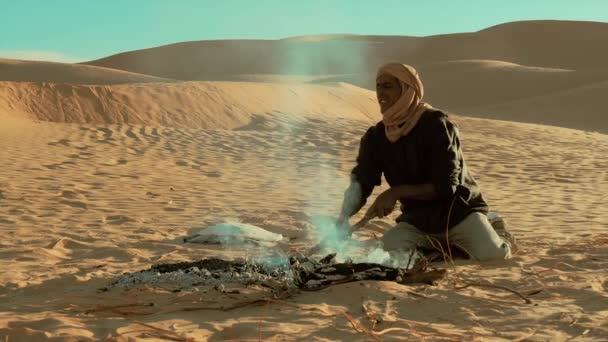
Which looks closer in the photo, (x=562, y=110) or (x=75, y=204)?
(x=75, y=204)

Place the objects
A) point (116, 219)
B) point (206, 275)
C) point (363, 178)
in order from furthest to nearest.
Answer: point (116, 219), point (363, 178), point (206, 275)

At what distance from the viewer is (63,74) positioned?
40.4 metres

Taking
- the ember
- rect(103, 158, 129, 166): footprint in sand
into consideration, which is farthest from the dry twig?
rect(103, 158, 129, 166): footprint in sand

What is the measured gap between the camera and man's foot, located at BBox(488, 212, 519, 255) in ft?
15.8

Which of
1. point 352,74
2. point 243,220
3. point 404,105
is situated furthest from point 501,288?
point 352,74

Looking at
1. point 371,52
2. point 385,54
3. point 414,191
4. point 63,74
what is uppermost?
point 371,52

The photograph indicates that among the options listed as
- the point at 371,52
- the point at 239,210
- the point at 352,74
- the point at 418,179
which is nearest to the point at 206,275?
Result: the point at 418,179

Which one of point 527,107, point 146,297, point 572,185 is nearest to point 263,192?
point 572,185

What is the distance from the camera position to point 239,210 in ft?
23.7

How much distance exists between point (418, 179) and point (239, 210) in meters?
2.96

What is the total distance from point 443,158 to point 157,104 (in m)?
13.7

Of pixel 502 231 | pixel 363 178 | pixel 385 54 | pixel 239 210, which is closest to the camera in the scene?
pixel 363 178

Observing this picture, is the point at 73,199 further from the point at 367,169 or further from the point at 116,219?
the point at 367,169

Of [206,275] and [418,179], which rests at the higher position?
[418,179]
